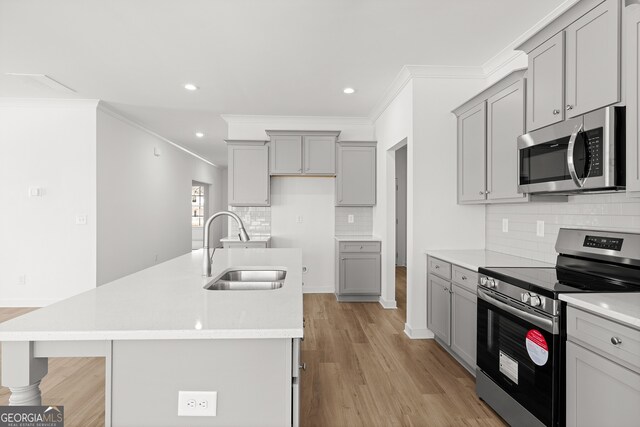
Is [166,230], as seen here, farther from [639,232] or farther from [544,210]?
[639,232]

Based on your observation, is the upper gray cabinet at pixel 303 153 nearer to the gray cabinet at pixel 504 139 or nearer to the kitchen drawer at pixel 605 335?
the gray cabinet at pixel 504 139

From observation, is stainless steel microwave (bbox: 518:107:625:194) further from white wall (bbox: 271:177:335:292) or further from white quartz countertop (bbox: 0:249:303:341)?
white wall (bbox: 271:177:335:292)

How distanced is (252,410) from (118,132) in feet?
17.4

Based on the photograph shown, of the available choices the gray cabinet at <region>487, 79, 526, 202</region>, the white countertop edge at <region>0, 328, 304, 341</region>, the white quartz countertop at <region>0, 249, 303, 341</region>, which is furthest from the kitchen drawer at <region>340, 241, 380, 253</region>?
the white countertop edge at <region>0, 328, 304, 341</region>

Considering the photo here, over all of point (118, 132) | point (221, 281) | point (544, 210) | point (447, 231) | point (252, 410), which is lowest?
Answer: point (252, 410)

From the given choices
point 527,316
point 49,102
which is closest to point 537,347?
point 527,316

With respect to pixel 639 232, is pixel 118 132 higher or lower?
higher

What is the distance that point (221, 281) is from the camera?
216cm

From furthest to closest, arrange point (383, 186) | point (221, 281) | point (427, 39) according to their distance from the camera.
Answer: point (383, 186), point (427, 39), point (221, 281)

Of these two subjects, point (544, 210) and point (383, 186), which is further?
point (383, 186)

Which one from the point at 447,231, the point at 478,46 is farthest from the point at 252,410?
the point at 478,46

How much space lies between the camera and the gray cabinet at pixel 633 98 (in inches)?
61.6

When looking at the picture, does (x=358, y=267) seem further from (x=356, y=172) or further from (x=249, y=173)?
(x=249, y=173)

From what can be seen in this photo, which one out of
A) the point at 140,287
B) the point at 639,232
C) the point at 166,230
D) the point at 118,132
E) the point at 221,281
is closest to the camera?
the point at 140,287
